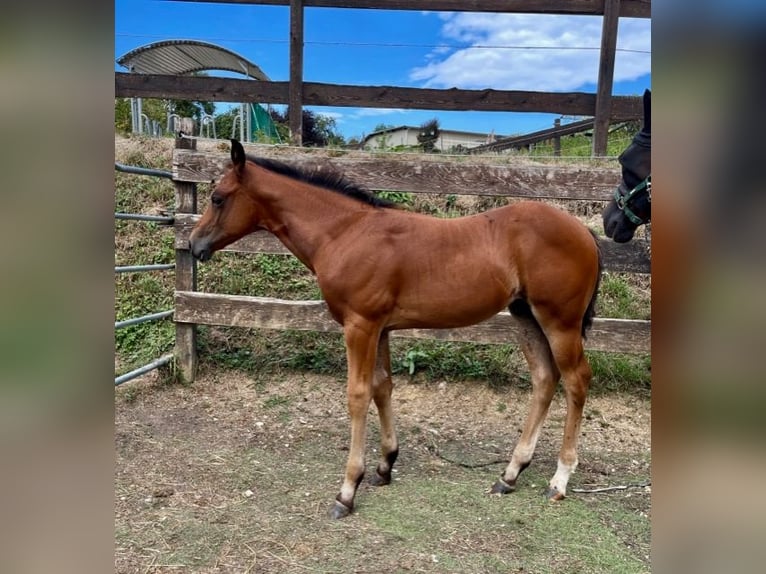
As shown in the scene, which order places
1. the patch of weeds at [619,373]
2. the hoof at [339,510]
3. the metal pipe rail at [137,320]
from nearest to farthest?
the hoof at [339,510]
the metal pipe rail at [137,320]
the patch of weeds at [619,373]

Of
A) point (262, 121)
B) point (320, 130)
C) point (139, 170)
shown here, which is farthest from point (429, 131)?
point (139, 170)

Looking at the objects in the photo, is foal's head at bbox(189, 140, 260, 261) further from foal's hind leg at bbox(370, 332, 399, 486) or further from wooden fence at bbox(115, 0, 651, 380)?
wooden fence at bbox(115, 0, 651, 380)

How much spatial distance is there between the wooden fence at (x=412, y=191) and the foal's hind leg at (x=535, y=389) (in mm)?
827

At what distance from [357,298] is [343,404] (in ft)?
5.34

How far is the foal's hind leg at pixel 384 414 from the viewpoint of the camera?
10.00 ft

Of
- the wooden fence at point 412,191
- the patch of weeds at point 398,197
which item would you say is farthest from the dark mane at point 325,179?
the patch of weeds at point 398,197

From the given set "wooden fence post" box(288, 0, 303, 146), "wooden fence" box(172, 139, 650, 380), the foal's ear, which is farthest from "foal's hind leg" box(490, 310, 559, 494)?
"wooden fence post" box(288, 0, 303, 146)

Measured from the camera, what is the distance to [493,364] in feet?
14.2

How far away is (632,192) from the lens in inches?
96.6

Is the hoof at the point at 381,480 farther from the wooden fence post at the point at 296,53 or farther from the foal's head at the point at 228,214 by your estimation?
the wooden fence post at the point at 296,53

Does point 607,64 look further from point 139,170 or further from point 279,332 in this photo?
point 139,170

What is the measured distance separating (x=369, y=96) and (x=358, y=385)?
3141 mm
